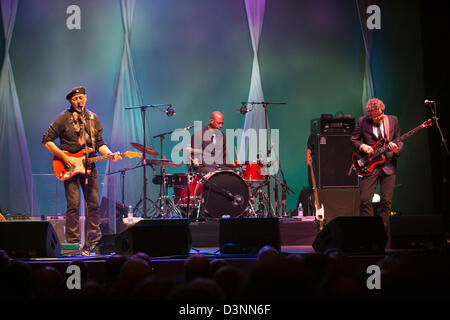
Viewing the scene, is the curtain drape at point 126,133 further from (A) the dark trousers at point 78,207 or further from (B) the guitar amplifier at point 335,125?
(B) the guitar amplifier at point 335,125

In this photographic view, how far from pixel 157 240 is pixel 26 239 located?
904 millimetres

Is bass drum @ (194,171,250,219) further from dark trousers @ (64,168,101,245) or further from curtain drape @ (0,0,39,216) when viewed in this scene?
curtain drape @ (0,0,39,216)

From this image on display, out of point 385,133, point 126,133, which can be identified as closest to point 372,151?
point 385,133

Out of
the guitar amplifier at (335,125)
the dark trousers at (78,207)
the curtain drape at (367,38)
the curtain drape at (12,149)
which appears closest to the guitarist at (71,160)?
the dark trousers at (78,207)

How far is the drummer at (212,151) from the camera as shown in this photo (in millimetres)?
6700

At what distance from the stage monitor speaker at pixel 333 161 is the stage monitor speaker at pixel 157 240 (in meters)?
4.05

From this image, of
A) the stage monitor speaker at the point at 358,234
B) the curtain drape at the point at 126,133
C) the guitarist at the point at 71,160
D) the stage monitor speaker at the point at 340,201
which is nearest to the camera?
the stage monitor speaker at the point at 358,234

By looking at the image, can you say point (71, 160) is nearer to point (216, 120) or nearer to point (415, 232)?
point (216, 120)

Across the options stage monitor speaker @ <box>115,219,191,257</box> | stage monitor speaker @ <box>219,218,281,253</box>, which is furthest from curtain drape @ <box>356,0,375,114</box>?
stage monitor speaker @ <box>115,219,191,257</box>

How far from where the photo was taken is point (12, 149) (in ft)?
26.5

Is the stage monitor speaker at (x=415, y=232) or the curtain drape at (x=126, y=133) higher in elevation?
the curtain drape at (x=126, y=133)

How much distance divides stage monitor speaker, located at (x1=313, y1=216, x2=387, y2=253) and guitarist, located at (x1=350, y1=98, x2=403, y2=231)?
2152 millimetres
